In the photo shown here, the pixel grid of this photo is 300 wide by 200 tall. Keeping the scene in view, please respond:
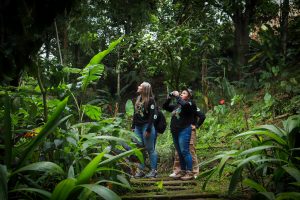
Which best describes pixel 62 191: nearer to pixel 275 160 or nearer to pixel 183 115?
pixel 275 160

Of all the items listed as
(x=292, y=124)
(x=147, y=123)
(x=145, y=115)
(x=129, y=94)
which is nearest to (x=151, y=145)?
(x=147, y=123)

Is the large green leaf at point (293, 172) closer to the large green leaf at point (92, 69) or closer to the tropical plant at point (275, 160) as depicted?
the tropical plant at point (275, 160)

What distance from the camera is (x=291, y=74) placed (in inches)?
415

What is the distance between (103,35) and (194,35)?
4763 millimetres

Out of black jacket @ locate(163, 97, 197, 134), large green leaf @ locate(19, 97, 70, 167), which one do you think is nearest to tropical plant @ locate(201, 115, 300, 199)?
black jacket @ locate(163, 97, 197, 134)

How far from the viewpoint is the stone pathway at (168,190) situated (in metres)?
4.87

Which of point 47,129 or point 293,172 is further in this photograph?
point 293,172

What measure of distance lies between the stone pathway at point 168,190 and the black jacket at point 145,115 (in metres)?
0.98

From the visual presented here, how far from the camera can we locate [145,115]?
6621 millimetres

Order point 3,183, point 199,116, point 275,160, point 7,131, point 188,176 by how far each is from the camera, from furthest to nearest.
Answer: point 199,116 < point 188,176 < point 275,160 < point 7,131 < point 3,183

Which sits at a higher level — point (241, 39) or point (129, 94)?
point (241, 39)

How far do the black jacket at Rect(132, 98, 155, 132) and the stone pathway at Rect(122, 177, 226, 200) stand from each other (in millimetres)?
982

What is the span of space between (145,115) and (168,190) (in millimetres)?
1585

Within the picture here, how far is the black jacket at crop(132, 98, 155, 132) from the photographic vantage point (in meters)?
6.49
